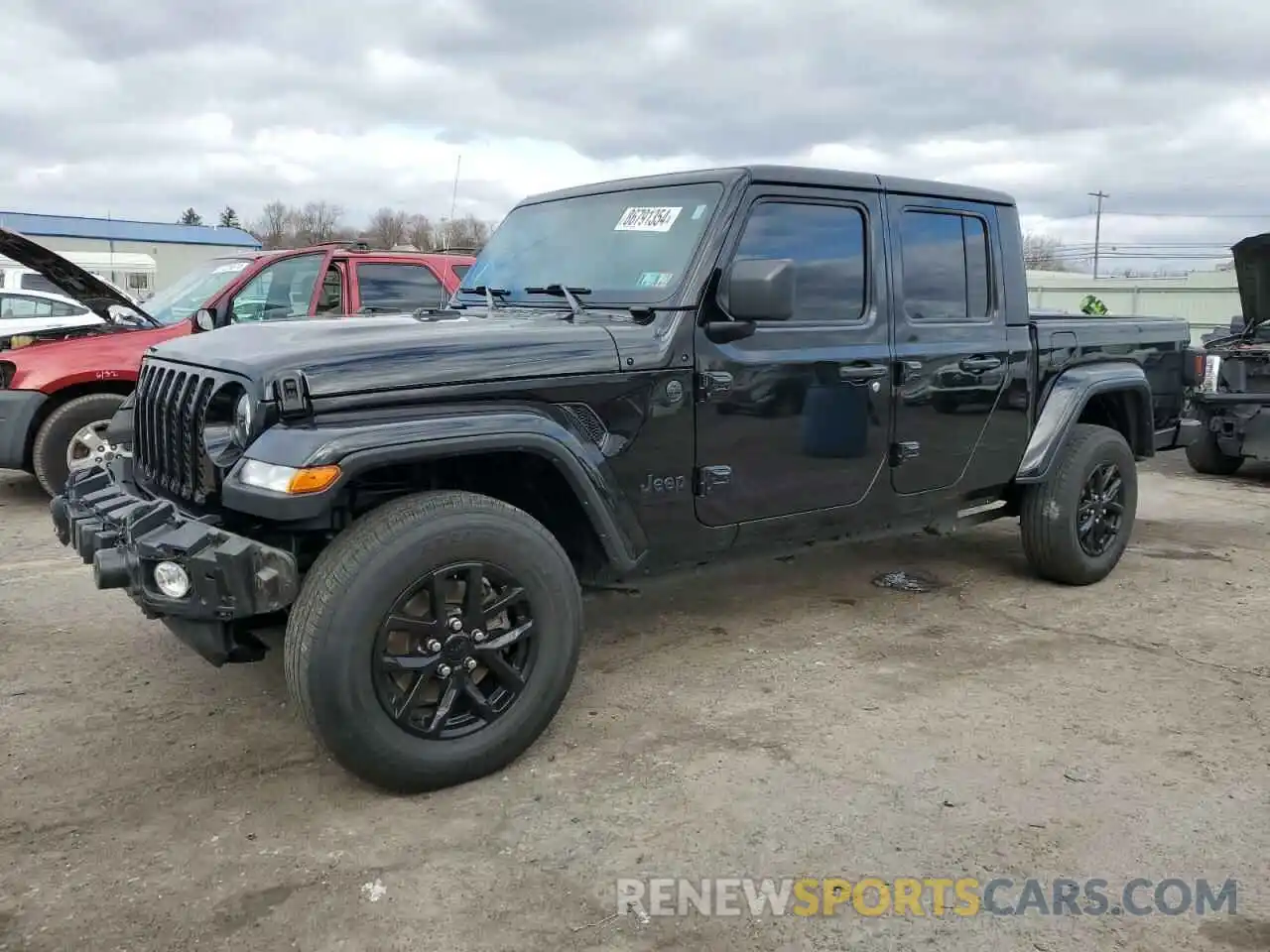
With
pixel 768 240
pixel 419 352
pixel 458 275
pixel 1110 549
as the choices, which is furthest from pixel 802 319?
pixel 458 275

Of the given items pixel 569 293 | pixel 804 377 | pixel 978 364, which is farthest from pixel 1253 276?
pixel 569 293

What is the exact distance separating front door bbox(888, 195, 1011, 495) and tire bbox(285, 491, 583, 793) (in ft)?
6.09

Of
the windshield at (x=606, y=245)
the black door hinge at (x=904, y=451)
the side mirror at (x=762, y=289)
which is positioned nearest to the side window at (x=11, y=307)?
the windshield at (x=606, y=245)

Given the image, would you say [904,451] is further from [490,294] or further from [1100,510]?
[490,294]

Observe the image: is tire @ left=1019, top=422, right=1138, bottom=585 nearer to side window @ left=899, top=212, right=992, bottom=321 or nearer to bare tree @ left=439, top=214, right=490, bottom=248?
Result: side window @ left=899, top=212, right=992, bottom=321

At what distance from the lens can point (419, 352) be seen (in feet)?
10.0

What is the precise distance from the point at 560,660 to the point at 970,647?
2.08 metres

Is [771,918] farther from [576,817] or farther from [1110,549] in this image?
[1110,549]

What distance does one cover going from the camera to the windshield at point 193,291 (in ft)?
25.8

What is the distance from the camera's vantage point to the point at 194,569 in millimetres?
2791

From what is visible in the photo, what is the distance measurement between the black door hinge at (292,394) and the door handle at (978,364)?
2.89 m

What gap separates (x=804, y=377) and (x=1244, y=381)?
6437mm

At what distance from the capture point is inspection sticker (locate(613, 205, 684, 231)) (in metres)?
3.83

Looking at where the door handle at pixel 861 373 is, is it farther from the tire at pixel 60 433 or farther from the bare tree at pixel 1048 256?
the bare tree at pixel 1048 256
